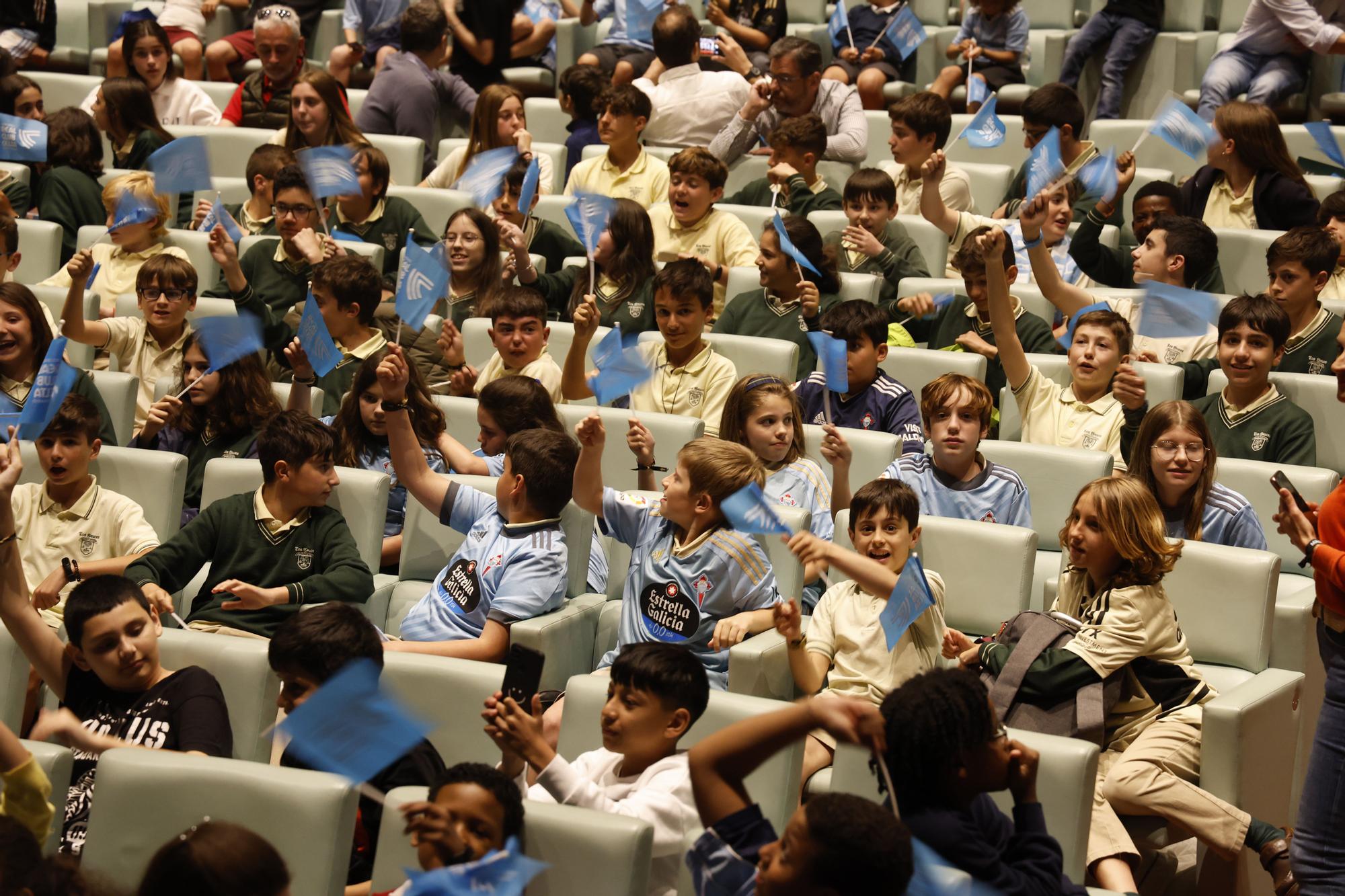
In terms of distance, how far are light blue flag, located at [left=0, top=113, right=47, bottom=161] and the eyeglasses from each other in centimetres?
417

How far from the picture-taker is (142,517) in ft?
12.3

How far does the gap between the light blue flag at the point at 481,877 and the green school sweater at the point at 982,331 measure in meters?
2.82

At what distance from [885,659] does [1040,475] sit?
949 millimetres

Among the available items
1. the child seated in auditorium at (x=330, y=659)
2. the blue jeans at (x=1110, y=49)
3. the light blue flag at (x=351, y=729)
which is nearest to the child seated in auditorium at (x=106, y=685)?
the child seated in auditorium at (x=330, y=659)

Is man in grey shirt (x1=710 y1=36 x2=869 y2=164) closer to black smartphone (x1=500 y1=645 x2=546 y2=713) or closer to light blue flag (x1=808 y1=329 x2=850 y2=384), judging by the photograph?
light blue flag (x1=808 y1=329 x2=850 y2=384)

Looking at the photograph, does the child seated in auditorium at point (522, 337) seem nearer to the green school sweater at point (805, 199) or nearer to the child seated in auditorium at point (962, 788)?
the green school sweater at point (805, 199)

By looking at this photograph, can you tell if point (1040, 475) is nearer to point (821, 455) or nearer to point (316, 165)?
point (821, 455)

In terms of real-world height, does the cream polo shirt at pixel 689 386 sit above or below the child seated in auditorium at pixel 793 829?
below

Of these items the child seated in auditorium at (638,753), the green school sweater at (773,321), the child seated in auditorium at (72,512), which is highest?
the child seated in auditorium at (638,753)

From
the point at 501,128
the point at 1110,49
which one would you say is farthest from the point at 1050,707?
the point at 1110,49

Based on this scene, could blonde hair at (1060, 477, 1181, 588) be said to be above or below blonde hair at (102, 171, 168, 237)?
above

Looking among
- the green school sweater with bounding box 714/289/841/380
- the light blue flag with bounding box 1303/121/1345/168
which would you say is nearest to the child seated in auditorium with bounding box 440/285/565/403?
the green school sweater with bounding box 714/289/841/380

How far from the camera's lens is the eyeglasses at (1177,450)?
3441 millimetres

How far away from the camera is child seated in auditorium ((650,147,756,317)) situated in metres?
5.21
